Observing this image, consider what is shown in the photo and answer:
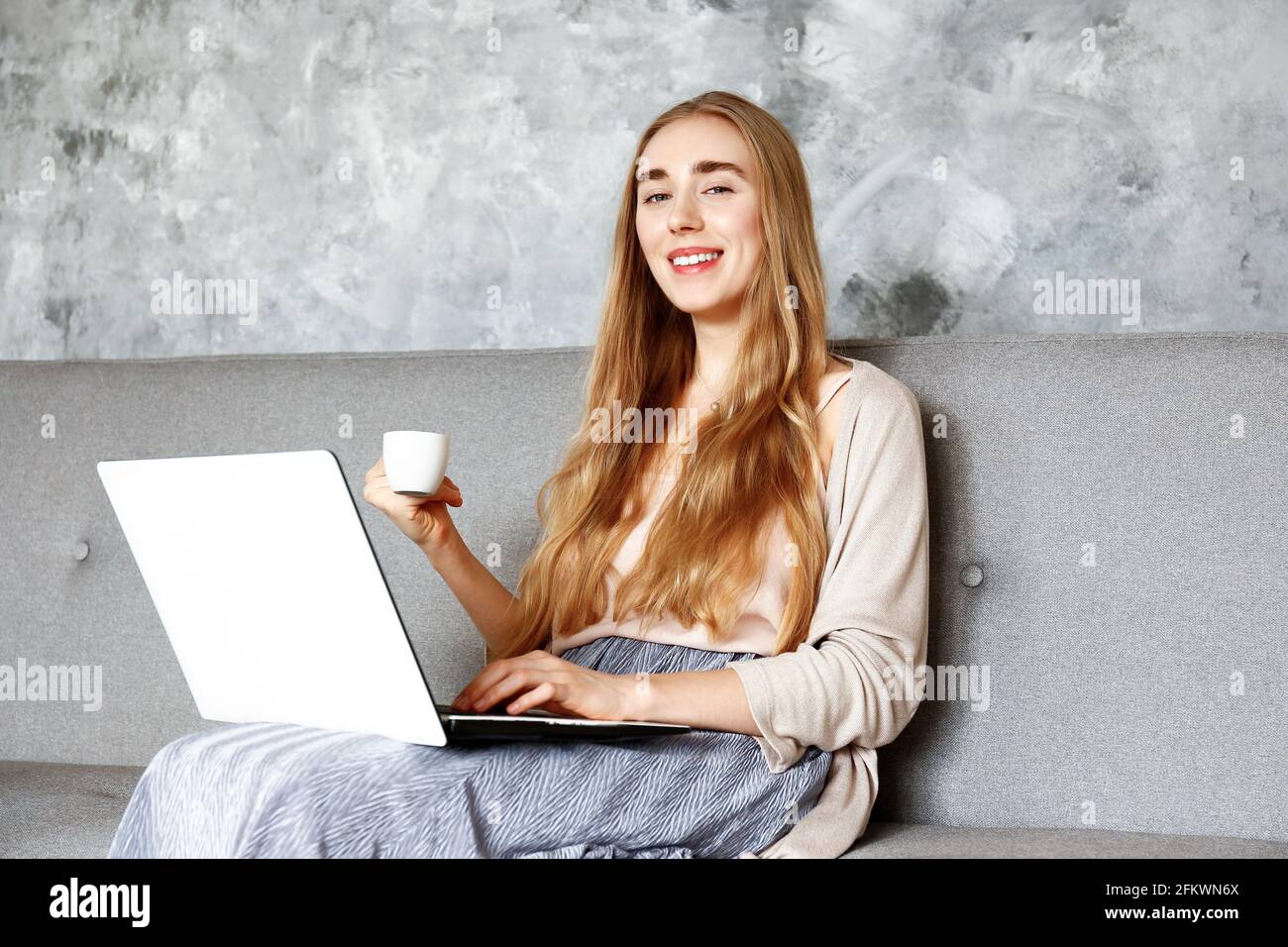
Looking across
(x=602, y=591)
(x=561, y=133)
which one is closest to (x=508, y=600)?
(x=602, y=591)

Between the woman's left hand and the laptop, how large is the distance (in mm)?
31

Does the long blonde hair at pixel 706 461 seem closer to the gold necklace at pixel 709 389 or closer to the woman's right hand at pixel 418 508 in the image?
the gold necklace at pixel 709 389

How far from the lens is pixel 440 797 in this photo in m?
1.03

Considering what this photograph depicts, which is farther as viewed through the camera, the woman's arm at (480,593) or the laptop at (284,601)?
the woman's arm at (480,593)

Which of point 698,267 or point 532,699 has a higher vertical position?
point 698,267

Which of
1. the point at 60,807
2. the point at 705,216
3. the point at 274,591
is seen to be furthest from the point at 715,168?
the point at 60,807

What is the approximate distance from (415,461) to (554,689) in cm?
26

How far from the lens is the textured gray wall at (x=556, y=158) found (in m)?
2.04

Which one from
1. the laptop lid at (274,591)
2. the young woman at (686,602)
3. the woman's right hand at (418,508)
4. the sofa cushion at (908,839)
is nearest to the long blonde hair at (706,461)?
the young woman at (686,602)

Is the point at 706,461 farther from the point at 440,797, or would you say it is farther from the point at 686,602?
the point at 440,797

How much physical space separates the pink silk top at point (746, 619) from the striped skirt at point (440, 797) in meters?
0.15

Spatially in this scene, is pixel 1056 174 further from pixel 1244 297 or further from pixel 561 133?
pixel 561 133

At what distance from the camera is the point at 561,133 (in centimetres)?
236
